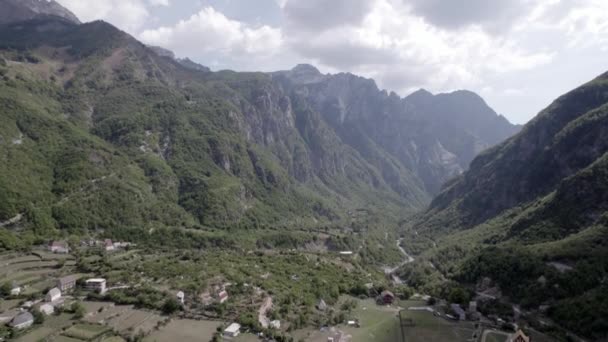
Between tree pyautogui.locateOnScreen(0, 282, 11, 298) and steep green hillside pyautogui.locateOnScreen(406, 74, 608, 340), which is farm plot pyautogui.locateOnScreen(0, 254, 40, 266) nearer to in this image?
tree pyautogui.locateOnScreen(0, 282, 11, 298)

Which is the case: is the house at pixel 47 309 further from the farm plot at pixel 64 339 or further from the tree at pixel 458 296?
the tree at pixel 458 296

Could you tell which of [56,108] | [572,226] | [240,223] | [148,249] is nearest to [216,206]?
[240,223]

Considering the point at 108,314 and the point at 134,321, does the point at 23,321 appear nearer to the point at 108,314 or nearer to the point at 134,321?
the point at 108,314

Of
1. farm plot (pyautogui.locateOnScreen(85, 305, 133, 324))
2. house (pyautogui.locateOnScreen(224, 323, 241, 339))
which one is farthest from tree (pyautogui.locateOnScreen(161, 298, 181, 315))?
house (pyautogui.locateOnScreen(224, 323, 241, 339))

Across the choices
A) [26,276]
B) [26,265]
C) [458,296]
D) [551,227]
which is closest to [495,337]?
[458,296]

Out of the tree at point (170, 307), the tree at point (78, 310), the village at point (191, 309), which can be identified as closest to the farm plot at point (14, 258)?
the village at point (191, 309)

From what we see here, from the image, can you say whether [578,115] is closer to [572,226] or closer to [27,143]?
[572,226]
